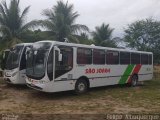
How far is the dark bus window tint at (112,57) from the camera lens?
16562mm

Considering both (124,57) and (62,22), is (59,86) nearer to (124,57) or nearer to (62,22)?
(124,57)

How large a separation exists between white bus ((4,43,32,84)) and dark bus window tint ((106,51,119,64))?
15.2 ft

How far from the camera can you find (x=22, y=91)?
15344 mm

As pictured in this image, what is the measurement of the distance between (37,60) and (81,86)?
2.88 metres

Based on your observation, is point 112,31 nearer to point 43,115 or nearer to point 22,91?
point 22,91

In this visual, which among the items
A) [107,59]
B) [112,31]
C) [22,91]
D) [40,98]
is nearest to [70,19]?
[112,31]

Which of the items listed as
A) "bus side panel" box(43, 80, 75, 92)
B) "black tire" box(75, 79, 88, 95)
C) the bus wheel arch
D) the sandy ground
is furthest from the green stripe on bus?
"bus side panel" box(43, 80, 75, 92)

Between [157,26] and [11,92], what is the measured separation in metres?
21.9

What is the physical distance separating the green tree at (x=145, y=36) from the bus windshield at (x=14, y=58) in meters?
18.2

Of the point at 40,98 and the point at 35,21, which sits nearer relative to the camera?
the point at 40,98

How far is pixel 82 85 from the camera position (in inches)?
576

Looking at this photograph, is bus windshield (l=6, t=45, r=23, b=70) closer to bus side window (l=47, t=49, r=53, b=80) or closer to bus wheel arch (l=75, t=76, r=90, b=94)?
bus side window (l=47, t=49, r=53, b=80)

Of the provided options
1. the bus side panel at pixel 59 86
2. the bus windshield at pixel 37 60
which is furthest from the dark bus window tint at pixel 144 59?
the bus windshield at pixel 37 60

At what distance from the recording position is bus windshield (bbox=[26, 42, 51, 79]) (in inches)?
506
